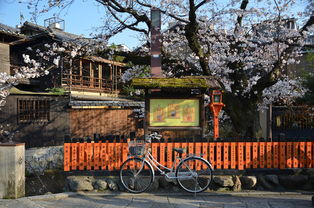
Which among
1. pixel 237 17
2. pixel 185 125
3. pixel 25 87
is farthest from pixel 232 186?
pixel 25 87

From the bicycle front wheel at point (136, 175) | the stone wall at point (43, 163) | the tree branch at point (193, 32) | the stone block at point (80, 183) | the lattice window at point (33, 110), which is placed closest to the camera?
the bicycle front wheel at point (136, 175)

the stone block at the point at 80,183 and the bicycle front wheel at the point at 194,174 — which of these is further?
the stone block at the point at 80,183

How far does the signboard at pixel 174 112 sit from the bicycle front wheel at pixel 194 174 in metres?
1.05

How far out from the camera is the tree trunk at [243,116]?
9.66 m

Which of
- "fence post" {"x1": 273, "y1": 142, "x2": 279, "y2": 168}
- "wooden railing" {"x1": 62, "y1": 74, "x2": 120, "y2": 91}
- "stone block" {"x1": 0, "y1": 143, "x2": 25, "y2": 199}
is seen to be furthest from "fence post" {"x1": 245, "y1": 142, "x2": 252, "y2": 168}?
"wooden railing" {"x1": 62, "y1": 74, "x2": 120, "y2": 91}

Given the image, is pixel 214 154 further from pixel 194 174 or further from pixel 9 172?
pixel 9 172

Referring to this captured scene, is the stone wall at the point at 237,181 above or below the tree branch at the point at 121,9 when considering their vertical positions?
below

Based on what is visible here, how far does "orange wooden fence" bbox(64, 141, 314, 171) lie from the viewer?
6.92 meters

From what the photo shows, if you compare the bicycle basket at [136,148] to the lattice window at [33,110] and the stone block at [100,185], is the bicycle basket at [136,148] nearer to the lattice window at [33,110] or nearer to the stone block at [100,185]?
the stone block at [100,185]

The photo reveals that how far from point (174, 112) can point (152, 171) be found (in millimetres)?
1696

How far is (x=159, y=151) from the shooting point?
6.92m

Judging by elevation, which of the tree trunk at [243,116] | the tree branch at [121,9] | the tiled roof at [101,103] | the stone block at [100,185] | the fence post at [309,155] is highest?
the tree branch at [121,9]

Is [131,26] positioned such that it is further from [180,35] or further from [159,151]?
[159,151]

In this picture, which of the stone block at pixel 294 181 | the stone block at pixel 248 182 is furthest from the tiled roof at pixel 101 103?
the stone block at pixel 294 181
